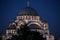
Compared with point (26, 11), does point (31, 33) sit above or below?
below

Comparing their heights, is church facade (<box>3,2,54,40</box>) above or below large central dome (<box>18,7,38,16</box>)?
below

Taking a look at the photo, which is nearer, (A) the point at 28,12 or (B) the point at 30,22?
(B) the point at 30,22

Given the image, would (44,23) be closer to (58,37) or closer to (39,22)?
(39,22)

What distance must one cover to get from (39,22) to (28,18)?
5.46 ft

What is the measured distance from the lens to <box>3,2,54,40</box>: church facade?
148 ft

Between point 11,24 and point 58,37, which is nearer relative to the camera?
point 11,24

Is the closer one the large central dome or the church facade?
the church facade

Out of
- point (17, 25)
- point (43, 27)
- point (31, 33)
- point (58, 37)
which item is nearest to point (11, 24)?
point (17, 25)

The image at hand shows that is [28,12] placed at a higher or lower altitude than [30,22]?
higher

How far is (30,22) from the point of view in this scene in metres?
47.2

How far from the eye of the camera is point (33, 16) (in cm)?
4850

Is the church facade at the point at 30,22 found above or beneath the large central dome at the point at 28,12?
beneath

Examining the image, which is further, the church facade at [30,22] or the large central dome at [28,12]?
the large central dome at [28,12]

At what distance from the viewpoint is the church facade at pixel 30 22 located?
45244 millimetres
